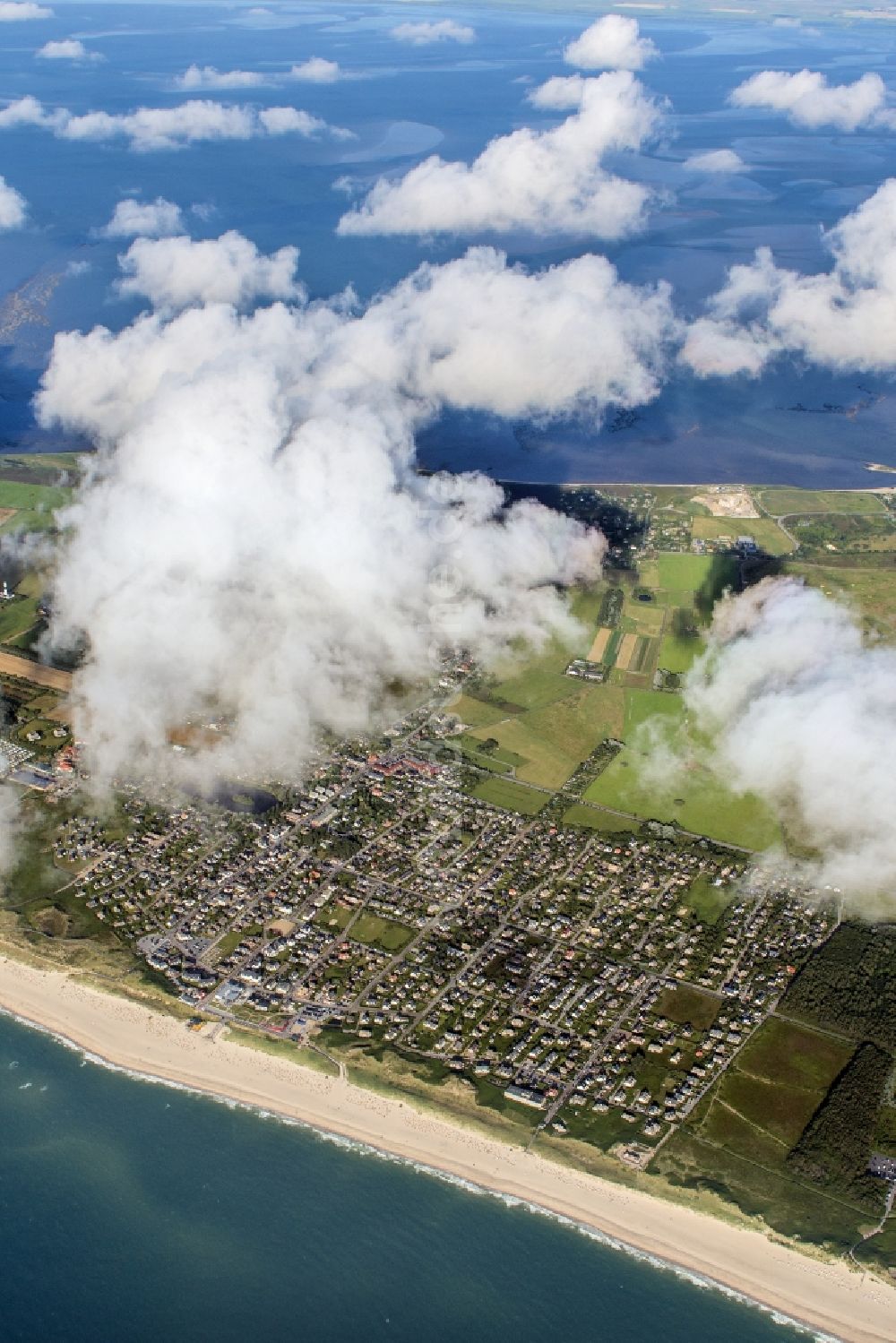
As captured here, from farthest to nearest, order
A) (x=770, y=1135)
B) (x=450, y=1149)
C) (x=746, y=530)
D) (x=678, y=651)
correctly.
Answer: (x=746, y=530) < (x=678, y=651) < (x=770, y=1135) < (x=450, y=1149)

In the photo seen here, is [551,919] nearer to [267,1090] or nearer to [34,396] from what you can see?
[267,1090]

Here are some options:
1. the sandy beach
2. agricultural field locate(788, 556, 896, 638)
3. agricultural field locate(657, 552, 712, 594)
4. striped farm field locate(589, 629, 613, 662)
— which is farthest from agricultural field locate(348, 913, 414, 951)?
agricultural field locate(788, 556, 896, 638)

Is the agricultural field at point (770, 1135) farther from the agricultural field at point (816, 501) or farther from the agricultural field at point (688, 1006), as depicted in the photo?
the agricultural field at point (816, 501)

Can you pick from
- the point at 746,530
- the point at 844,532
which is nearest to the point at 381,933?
the point at 746,530

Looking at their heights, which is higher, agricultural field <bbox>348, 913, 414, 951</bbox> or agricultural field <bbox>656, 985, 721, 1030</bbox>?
agricultural field <bbox>348, 913, 414, 951</bbox>

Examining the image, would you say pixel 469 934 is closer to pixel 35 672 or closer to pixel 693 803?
pixel 693 803

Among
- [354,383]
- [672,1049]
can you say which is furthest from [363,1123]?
[354,383]

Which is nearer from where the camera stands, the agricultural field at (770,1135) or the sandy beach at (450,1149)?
the sandy beach at (450,1149)

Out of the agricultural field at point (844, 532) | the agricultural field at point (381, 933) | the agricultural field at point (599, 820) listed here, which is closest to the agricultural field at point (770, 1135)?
the agricultural field at point (599, 820)

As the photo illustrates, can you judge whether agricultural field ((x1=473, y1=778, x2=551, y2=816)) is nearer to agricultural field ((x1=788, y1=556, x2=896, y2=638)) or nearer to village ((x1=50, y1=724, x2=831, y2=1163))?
village ((x1=50, y1=724, x2=831, y2=1163))
